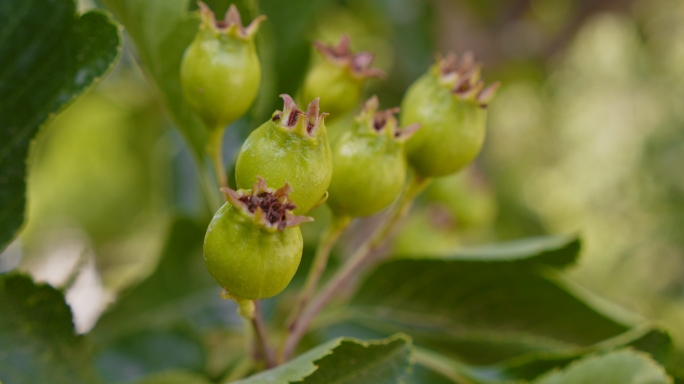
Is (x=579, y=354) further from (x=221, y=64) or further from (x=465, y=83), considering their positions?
(x=221, y=64)

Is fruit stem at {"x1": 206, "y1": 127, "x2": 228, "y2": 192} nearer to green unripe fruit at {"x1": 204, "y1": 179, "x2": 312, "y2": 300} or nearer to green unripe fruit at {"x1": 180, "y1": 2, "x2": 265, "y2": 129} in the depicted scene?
green unripe fruit at {"x1": 180, "y1": 2, "x2": 265, "y2": 129}

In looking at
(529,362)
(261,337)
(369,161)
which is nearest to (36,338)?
(261,337)

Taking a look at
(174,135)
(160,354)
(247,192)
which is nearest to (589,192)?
(174,135)

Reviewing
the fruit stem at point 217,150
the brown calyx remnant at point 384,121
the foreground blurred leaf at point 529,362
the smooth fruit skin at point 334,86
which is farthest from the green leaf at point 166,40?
the foreground blurred leaf at point 529,362

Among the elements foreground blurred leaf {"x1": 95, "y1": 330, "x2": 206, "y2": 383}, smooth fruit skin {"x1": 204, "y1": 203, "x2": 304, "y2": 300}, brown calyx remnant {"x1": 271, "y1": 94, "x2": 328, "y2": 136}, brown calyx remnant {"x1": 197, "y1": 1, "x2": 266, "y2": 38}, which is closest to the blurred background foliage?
foreground blurred leaf {"x1": 95, "y1": 330, "x2": 206, "y2": 383}

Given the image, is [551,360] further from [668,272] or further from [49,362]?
[668,272]
